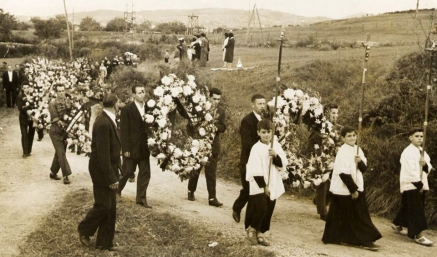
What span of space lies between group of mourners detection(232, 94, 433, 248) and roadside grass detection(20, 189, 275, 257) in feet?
1.94

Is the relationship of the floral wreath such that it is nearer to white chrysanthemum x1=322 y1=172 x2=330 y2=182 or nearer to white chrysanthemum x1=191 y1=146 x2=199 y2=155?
white chrysanthemum x1=322 y1=172 x2=330 y2=182

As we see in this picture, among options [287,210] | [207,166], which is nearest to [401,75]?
[287,210]

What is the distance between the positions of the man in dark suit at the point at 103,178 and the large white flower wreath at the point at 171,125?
171 centimetres

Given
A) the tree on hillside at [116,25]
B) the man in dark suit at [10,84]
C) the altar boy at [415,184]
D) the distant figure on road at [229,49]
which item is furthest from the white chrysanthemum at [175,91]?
the tree on hillside at [116,25]

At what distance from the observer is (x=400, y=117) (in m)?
13.0

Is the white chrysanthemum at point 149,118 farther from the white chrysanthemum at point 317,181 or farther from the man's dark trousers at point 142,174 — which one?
the white chrysanthemum at point 317,181

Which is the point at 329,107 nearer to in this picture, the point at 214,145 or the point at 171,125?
the point at 214,145

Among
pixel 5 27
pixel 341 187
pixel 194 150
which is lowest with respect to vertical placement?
pixel 341 187

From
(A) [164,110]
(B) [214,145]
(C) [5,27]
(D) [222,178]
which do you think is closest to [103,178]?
(A) [164,110]

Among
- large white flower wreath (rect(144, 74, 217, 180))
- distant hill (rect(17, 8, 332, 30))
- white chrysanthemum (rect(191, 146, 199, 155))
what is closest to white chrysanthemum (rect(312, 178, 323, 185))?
large white flower wreath (rect(144, 74, 217, 180))

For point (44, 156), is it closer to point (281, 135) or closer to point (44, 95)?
point (44, 95)

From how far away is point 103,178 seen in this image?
7.27 m

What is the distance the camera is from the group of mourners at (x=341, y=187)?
24.9 ft

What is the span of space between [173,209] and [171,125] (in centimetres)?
150
